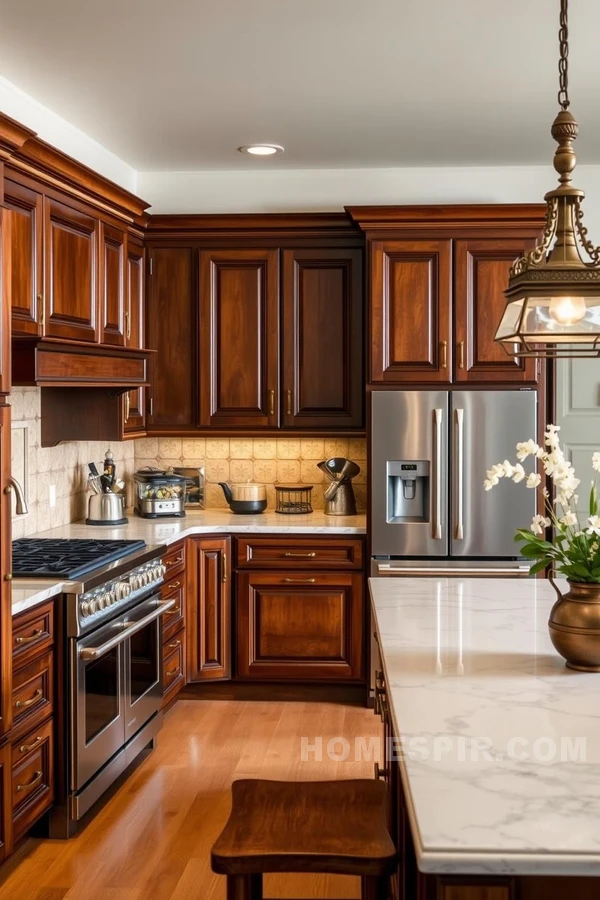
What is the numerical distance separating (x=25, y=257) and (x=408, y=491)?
2.18 metres

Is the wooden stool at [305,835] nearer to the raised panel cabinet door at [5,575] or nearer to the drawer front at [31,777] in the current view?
the raised panel cabinet door at [5,575]

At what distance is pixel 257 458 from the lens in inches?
214

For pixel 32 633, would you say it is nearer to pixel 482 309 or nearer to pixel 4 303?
pixel 4 303

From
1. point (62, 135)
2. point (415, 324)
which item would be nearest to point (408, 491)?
point (415, 324)

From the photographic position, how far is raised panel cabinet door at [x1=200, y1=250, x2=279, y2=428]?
16.6 feet

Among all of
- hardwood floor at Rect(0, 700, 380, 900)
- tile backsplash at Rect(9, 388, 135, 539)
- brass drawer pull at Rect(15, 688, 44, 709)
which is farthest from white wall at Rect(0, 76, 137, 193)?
hardwood floor at Rect(0, 700, 380, 900)

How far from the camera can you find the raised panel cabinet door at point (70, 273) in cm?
374

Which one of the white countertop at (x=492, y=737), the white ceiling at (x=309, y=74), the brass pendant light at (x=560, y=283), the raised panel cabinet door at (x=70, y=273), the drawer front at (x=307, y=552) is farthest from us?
the drawer front at (x=307, y=552)

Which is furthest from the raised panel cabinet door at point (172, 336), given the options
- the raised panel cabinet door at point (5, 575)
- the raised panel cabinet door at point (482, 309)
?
the raised panel cabinet door at point (5, 575)

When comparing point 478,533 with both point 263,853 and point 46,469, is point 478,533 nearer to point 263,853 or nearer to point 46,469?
point 46,469

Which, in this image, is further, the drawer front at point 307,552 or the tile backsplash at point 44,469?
the drawer front at point 307,552

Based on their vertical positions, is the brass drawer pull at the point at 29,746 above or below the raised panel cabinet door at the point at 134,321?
below

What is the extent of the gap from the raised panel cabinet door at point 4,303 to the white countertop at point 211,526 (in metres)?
1.52

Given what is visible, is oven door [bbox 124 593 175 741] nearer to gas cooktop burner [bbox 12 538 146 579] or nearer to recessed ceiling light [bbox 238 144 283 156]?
gas cooktop burner [bbox 12 538 146 579]
